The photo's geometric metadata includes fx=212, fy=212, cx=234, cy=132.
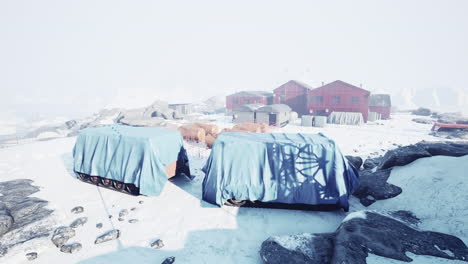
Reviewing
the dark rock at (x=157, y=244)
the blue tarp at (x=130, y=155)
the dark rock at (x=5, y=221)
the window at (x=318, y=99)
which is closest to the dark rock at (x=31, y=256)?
the dark rock at (x=5, y=221)

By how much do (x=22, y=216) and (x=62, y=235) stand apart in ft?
8.66

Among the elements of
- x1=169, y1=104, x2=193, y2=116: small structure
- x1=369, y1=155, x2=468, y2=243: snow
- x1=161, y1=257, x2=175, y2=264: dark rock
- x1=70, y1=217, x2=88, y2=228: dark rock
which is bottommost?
x1=161, y1=257, x2=175, y2=264: dark rock

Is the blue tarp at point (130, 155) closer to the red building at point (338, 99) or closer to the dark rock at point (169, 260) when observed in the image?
the dark rock at point (169, 260)

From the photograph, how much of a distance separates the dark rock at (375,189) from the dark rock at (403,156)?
520 millimetres

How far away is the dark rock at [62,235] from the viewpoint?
20.6ft

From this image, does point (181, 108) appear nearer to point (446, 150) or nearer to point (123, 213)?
point (123, 213)

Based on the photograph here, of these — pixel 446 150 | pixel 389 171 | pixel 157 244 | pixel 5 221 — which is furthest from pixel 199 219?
pixel 446 150

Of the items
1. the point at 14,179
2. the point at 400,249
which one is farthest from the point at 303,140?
the point at 14,179

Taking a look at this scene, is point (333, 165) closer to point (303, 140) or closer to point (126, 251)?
point (303, 140)

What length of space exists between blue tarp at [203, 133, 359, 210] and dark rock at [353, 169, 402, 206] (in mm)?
1043

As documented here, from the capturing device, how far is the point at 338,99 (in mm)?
33312

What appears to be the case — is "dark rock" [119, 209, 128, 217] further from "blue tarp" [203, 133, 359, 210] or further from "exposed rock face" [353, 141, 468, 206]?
"exposed rock face" [353, 141, 468, 206]

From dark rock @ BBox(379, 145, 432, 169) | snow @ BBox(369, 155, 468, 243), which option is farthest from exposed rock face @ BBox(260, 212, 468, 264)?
dark rock @ BBox(379, 145, 432, 169)

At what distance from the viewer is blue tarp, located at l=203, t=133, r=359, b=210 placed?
7875 mm
